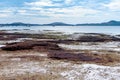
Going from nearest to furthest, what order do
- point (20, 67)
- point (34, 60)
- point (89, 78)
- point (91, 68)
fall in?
1. point (89, 78)
2. point (91, 68)
3. point (20, 67)
4. point (34, 60)

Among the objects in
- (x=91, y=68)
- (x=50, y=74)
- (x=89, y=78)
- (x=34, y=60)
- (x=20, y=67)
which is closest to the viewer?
(x=89, y=78)

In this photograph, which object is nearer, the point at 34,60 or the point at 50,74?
the point at 50,74

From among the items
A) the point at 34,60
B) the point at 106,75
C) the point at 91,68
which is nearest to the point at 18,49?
the point at 34,60

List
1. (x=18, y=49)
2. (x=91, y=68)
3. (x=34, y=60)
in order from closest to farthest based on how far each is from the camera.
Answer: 1. (x=91, y=68)
2. (x=34, y=60)
3. (x=18, y=49)

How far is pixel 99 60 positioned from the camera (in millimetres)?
30703

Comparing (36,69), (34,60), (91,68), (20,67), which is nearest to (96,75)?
(91,68)

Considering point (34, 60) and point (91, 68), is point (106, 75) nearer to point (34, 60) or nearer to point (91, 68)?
point (91, 68)

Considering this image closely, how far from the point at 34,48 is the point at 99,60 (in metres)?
13.6

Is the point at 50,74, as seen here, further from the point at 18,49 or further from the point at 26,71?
the point at 18,49

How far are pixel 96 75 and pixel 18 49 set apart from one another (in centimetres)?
2057

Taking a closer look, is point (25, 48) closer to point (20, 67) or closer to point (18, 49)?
point (18, 49)

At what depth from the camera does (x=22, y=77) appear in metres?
21.8

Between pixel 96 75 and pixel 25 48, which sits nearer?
pixel 96 75

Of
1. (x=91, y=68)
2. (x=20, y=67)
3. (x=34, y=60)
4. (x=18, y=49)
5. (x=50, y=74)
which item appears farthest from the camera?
(x=18, y=49)
